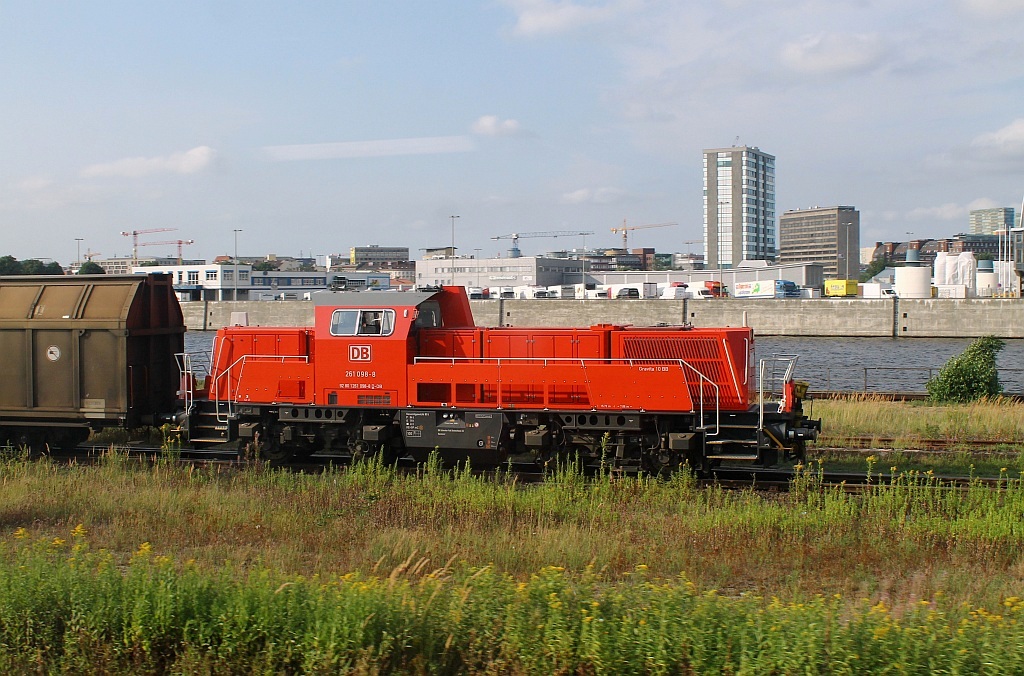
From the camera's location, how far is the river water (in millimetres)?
38844

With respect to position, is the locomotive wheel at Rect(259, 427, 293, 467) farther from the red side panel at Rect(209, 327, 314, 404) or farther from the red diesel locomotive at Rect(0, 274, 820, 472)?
the red side panel at Rect(209, 327, 314, 404)

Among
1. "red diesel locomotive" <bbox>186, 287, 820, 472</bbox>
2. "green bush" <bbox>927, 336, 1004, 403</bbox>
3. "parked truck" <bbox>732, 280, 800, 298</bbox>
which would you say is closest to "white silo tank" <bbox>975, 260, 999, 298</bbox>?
"parked truck" <bbox>732, 280, 800, 298</bbox>

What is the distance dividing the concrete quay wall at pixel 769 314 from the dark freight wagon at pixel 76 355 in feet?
181

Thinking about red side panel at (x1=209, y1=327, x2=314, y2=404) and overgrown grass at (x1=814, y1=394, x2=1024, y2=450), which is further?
overgrown grass at (x1=814, y1=394, x2=1024, y2=450)

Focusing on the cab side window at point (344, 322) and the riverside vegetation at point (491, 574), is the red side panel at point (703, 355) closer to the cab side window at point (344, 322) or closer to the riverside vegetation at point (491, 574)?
the riverside vegetation at point (491, 574)

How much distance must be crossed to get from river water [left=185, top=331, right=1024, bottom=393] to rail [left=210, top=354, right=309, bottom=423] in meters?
19.9

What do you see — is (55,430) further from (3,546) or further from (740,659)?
(740,659)

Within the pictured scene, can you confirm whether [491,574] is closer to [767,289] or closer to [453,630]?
[453,630]

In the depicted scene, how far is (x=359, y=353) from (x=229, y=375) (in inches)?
107

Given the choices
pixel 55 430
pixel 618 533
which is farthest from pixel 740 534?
pixel 55 430

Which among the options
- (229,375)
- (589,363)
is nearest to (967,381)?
(589,363)

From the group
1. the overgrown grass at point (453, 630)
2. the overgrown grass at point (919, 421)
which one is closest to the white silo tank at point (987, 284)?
the overgrown grass at point (919, 421)

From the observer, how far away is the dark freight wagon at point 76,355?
16.4 metres

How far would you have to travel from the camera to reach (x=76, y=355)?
1647 centimetres
